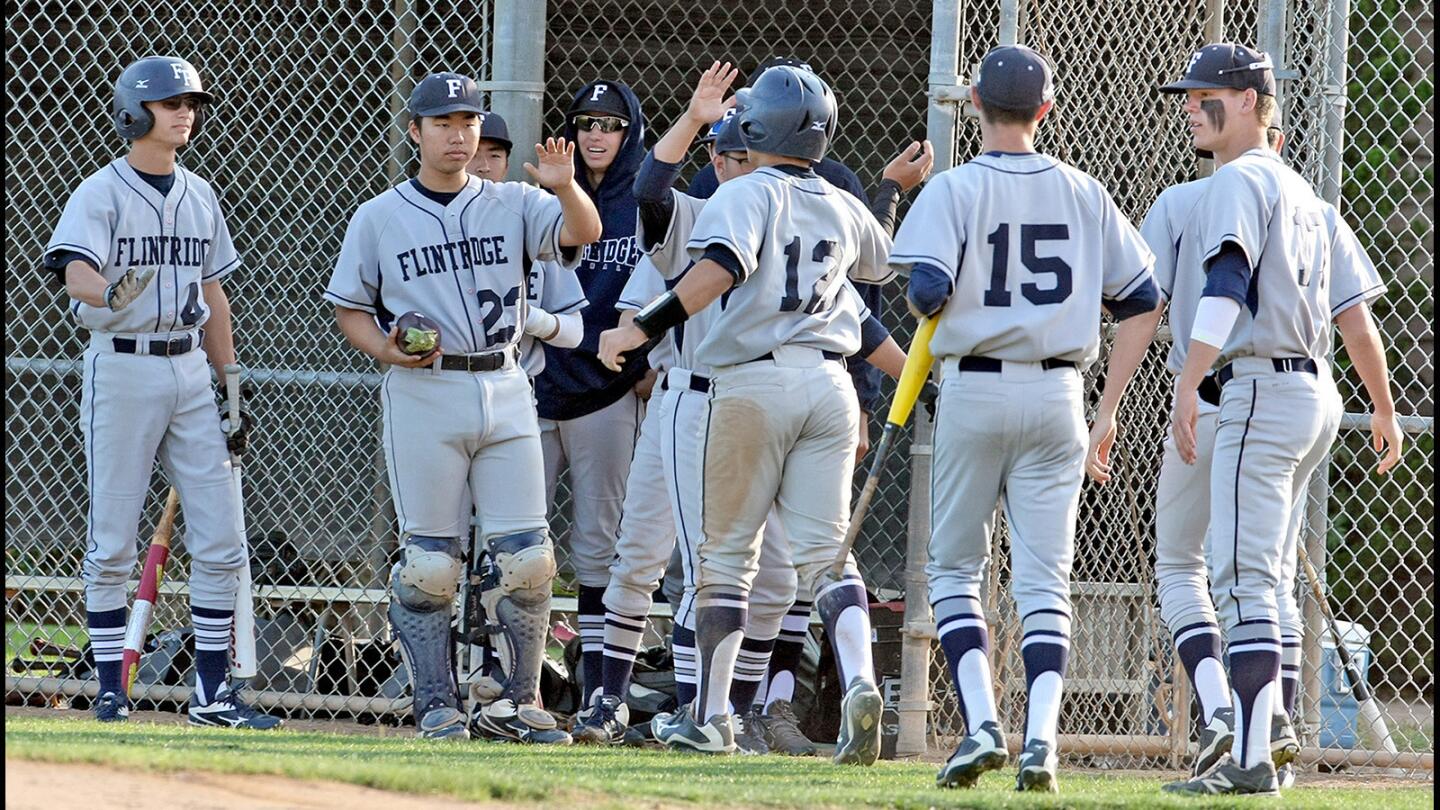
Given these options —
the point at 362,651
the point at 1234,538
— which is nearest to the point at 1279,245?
the point at 1234,538

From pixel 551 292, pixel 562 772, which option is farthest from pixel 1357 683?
pixel 562 772

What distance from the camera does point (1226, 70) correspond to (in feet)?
13.9

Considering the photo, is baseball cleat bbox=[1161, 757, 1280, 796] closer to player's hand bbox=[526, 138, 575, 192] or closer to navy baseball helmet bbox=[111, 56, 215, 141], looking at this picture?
player's hand bbox=[526, 138, 575, 192]

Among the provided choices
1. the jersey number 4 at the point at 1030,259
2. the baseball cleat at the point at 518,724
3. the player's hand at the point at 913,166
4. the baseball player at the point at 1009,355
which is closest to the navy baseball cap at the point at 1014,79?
the baseball player at the point at 1009,355

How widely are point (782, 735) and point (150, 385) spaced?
6.94ft

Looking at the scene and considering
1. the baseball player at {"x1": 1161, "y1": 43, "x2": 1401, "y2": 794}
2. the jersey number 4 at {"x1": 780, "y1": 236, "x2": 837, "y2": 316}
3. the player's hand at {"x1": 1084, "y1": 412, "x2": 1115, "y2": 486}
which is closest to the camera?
the baseball player at {"x1": 1161, "y1": 43, "x2": 1401, "y2": 794}

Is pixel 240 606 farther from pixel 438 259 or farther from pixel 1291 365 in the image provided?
pixel 1291 365

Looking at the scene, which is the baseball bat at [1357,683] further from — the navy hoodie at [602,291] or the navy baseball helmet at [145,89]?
the navy baseball helmet at [145,89]

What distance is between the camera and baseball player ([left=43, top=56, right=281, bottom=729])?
5055 millimetres

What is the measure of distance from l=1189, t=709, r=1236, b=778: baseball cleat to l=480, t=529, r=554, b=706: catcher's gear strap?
5.95 ft

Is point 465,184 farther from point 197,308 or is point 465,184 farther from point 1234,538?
point 1234,538

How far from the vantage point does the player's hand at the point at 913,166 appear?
16.7 ft

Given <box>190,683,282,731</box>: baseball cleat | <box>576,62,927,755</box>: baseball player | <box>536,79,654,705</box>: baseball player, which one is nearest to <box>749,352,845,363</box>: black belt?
<box>576,62,927,755</box>: baseball player

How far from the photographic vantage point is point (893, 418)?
13.3ft
